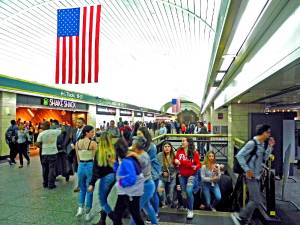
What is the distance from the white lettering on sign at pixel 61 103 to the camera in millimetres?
14883

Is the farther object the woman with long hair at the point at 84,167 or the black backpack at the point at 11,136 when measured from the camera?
the black backpack at the point at 11,136

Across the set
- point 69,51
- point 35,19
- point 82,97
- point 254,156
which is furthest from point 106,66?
point 254,156

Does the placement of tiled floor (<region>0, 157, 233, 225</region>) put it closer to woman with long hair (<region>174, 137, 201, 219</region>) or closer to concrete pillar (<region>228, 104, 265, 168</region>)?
woman with long hair (<region>174, 137, 201, 219</region>)

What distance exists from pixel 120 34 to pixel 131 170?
11196 millimetres

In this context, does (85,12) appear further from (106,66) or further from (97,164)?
(106,66)

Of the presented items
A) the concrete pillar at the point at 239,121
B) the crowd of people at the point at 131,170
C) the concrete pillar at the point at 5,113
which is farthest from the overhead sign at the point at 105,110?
the concrete pillar at the point at 239,121

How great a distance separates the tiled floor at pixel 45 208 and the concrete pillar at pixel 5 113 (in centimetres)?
510

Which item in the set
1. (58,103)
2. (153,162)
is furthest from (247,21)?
(58,103)

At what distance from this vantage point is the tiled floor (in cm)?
428

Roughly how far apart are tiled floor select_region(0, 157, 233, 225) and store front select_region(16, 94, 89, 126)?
21.6 feet

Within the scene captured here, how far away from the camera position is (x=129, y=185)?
3.20m

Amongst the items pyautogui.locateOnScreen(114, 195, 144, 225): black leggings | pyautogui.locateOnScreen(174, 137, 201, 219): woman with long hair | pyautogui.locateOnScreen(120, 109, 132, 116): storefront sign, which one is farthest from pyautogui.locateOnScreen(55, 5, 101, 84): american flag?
pyautogui.locateOnScreen(120, 109, 132, 116): storefront sign

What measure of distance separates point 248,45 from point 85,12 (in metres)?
3.93

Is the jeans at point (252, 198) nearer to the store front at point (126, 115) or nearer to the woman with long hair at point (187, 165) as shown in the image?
the woman with long hair at point (187, 165)
